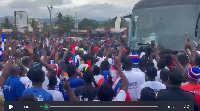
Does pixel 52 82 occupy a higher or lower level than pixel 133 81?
higher

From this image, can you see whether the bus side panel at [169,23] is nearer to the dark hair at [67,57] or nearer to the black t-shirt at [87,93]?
the dark hair at [67,57]

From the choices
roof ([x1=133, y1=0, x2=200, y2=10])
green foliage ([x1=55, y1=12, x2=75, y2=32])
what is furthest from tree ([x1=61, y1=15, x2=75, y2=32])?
roof ([x1=133, y1=0, x2=200, y2=10])

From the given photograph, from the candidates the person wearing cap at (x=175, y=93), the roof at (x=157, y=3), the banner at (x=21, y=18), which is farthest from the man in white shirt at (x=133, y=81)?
the banner at (x=21, y=18)

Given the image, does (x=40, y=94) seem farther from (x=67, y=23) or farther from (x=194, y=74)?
(x=67, y=23)

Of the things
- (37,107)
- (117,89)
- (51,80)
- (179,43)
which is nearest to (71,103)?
(37,107)

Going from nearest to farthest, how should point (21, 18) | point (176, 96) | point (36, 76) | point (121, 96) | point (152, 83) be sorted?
1. point (176, 96)
2. point (121, 96)
3. point (36, 76)
4. point (152, 83)
5. point (21, 18)

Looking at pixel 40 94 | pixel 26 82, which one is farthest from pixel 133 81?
pixel 40 94

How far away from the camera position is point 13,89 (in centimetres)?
467

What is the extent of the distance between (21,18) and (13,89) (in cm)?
1753

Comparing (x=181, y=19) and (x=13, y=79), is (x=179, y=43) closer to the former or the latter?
(x=181, y=19)

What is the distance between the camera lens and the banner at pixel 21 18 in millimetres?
20203

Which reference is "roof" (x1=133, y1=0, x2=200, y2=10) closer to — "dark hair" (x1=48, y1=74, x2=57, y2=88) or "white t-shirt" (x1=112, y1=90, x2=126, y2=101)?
"dark hair" (x1=48, y1=74, x2=57, y2=88)

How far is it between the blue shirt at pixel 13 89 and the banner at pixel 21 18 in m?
15.9

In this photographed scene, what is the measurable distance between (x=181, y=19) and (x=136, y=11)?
2.29m
